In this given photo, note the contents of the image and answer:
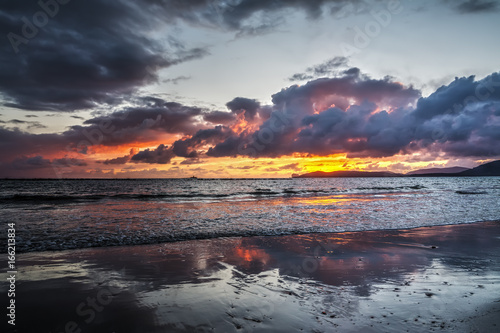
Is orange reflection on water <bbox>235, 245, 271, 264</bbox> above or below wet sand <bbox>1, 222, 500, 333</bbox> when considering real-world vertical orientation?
below

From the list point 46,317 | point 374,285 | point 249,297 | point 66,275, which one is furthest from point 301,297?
point 66,275

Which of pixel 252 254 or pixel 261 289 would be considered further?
pixel 252 254

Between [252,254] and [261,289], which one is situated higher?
[261,289]

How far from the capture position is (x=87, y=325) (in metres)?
4.99

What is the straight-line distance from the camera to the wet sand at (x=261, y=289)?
16.2 ft

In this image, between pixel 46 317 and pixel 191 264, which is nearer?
pixel 46 317

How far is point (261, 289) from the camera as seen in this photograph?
6574 millimetres

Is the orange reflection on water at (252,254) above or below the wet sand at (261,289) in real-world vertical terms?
below

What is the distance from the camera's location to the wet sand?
4.95 m

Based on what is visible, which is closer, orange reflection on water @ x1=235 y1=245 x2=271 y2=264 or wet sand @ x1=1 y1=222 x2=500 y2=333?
wet sand @ x1=1 y1=222 x2=500 y2=333

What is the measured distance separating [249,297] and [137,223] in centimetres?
1360

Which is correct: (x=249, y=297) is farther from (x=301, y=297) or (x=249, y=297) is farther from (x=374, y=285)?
(x=374, y=285)

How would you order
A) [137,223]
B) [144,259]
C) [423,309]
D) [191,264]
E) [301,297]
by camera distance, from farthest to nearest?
[137,223] → [144,259] → [191,264] → [301,297] → [423,309]

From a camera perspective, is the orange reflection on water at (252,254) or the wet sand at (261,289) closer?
the wet sand at (261,289)
